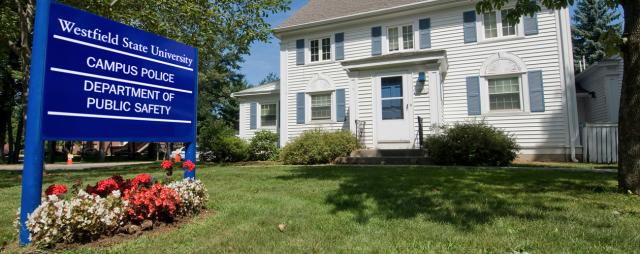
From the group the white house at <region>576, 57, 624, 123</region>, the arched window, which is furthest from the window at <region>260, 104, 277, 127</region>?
the white house at <region>576, 57, 624, 123</region>

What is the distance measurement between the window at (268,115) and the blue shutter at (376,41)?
5682 mm

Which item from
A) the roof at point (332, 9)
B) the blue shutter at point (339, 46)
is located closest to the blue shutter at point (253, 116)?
the roof at point (332, 9)

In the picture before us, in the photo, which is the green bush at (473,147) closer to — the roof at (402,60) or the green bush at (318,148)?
the roof at (402,60)

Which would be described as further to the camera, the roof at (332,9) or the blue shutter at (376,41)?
the roof at (332,9)

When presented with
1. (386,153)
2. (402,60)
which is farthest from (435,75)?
(386,153)

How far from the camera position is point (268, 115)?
17641mm

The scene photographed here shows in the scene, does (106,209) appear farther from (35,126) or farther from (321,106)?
(321,106)

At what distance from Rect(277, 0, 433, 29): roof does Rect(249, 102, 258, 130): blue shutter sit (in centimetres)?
412

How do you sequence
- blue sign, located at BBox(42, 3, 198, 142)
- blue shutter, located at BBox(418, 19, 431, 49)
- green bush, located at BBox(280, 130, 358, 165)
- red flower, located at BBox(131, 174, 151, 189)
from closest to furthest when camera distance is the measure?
1. blue sign, located at BBox(42, 3, 198, 142)
2. red flower, located at BBox(131, 174, 151, 189)
3. green bush, located at BBox(280, 130, 358, 165)
4. blue shutter, located at BBox(418, 19, 431, 49)

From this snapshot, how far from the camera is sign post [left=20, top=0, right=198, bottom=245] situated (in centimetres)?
305

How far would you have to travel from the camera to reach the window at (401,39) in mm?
14227

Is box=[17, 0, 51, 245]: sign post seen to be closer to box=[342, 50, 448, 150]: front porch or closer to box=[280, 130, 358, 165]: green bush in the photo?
box=[280, 130, 358, 165]: green bush

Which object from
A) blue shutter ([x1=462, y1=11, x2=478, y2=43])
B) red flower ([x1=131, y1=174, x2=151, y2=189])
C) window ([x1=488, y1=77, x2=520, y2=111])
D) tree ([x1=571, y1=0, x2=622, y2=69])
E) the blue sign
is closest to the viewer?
the blue sign

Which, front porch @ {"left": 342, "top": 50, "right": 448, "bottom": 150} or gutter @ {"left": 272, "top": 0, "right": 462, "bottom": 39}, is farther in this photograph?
gutter @ {"left": 272, "top": 0, "right": 462, "bottom": 39}
